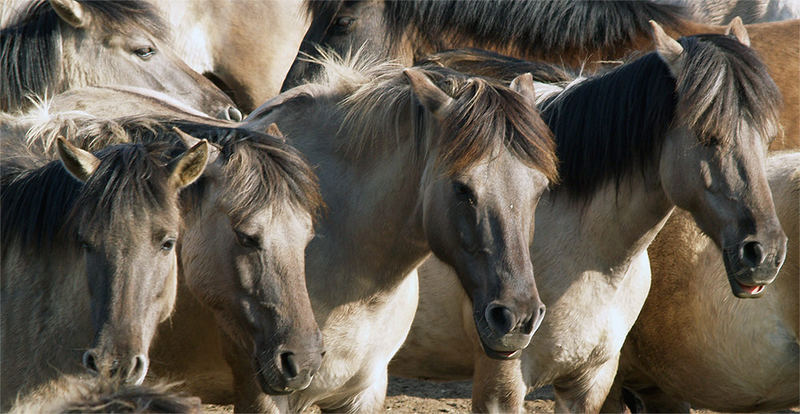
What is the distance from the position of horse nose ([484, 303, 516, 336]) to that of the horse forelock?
1.25 m

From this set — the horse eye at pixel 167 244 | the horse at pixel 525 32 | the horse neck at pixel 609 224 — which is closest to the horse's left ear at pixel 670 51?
the horse neck at pixel 609 224

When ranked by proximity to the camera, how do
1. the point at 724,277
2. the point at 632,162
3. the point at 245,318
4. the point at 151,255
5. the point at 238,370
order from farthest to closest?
the point at 724,277 → the point at 632,162 → the point at 238,370 → the point at 245,318 → the point at 151,255

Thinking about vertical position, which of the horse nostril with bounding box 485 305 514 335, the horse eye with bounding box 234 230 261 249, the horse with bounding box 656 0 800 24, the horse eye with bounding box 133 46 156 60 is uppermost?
the horse eye with bounding box 234 230 261 249

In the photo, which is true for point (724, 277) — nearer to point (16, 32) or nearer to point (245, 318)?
point (245, 318)

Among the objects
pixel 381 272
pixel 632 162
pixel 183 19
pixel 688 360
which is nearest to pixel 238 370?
pixel 381 272

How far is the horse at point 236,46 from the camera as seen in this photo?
810 centimetres

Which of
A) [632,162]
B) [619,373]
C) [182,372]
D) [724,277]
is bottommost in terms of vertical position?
[619,373]

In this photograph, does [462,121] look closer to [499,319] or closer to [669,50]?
[499,319]

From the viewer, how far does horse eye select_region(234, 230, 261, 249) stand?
139 inches

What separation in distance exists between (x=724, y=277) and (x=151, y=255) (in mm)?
3210

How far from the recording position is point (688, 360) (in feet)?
17.6

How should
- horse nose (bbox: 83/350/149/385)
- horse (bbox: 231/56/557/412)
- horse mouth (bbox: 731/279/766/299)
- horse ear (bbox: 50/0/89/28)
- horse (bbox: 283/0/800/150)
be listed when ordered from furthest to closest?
horse (bbox: 283/0/800/150)
horse ear (bbox: 50/0/89/28)
horse mouth (bbox: 731/279/766/299)
horse (bbox: 231/56/557/412)
horse nose (bbox: 83/350/149/385)

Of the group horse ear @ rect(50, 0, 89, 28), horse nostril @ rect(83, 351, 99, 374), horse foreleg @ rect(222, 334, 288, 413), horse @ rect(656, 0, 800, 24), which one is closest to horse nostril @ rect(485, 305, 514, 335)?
horse foreleg @ rect(222, 334, 288, 413)

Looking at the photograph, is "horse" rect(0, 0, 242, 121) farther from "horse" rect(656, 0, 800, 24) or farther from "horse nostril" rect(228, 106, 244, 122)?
"horse" rect(656, 0, 800, 24)
